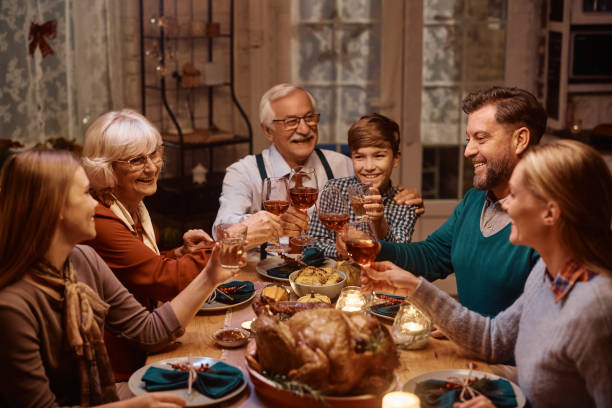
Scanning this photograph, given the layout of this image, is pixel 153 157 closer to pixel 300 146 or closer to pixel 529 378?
pixel 300 146

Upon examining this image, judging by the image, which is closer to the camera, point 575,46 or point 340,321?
point 340,321

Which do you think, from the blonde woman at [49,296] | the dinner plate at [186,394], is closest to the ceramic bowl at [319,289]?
the dinner plate at [186,394]

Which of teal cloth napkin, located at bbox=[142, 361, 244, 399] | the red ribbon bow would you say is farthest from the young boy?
the red ribbon bow

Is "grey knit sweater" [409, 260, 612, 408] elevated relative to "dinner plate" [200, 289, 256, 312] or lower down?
elevated

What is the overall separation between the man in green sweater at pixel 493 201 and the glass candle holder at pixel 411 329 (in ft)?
1.31

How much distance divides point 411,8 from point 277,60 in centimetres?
92

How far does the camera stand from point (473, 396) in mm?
1569

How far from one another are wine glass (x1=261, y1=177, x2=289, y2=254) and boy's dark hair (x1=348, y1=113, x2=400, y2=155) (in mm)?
671

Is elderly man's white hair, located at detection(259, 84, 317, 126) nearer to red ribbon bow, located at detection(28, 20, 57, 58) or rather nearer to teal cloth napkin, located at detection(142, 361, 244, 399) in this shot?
red ribbon bow, located at detection(28, 20, 57, 58)

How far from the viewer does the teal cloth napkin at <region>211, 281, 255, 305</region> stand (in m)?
2.21

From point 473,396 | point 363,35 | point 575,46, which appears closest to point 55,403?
point 473,396

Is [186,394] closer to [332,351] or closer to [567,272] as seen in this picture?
[332,351]

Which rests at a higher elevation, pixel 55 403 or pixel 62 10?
pixel 62 10

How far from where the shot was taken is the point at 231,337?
193 cm
